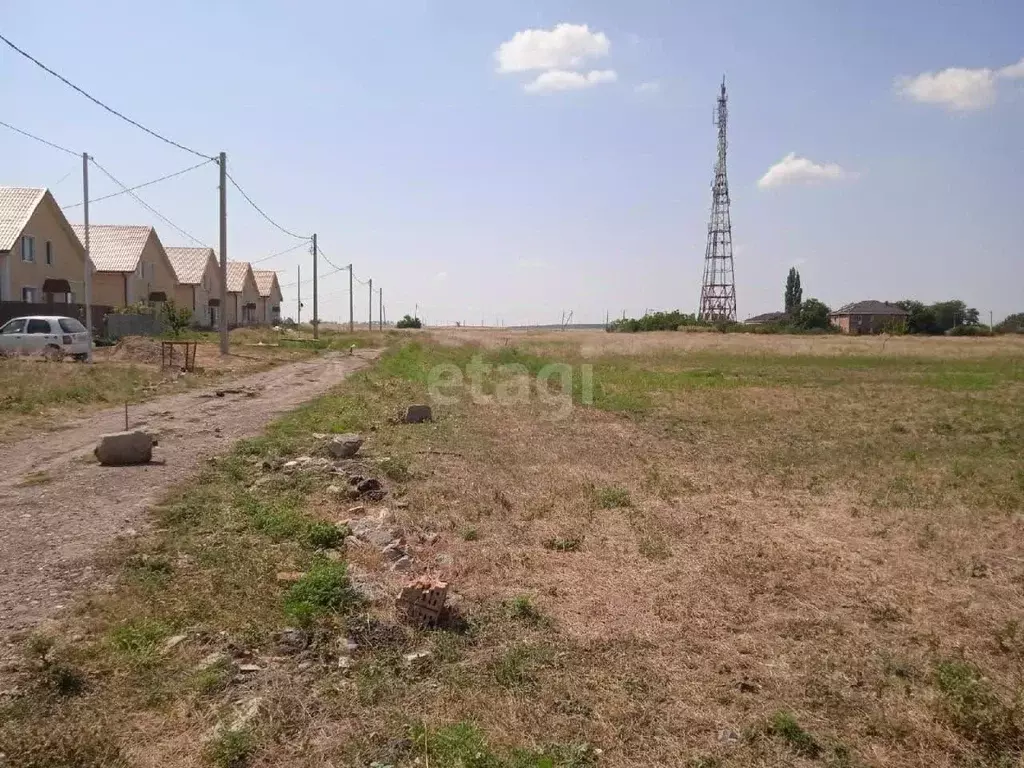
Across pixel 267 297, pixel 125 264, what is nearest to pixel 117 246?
pixel 125 264

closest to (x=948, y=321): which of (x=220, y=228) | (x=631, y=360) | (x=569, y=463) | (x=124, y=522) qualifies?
(x=631, y=360)

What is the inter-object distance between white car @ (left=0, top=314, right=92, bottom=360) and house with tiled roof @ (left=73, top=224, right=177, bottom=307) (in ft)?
65.1

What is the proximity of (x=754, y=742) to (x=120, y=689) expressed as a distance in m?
3.23

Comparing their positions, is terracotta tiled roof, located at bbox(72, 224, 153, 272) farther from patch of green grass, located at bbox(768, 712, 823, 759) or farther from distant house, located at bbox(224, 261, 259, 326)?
patch of green grass, located at bbox(768, 712, 823, 759)

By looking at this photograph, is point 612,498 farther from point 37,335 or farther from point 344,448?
point 37,335

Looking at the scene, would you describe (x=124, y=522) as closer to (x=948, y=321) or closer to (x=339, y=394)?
(x=339, y=394)

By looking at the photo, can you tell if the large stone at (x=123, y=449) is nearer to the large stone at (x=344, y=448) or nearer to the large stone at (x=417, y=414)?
the large stone at (x=344, y=448)

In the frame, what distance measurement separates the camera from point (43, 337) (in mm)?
24594

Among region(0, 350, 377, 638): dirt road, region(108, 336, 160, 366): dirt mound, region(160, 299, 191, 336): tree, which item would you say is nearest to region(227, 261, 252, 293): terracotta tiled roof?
region(160, 299, 191, 336): tree

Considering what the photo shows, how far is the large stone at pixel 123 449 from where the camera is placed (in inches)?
385

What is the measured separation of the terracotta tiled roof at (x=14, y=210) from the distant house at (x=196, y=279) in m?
18.7

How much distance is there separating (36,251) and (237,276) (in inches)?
1311

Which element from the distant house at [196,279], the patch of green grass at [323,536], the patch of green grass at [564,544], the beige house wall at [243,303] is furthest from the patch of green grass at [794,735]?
the beige house wall at [243,303]

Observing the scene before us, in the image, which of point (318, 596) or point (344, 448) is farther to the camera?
point (344, 448)
